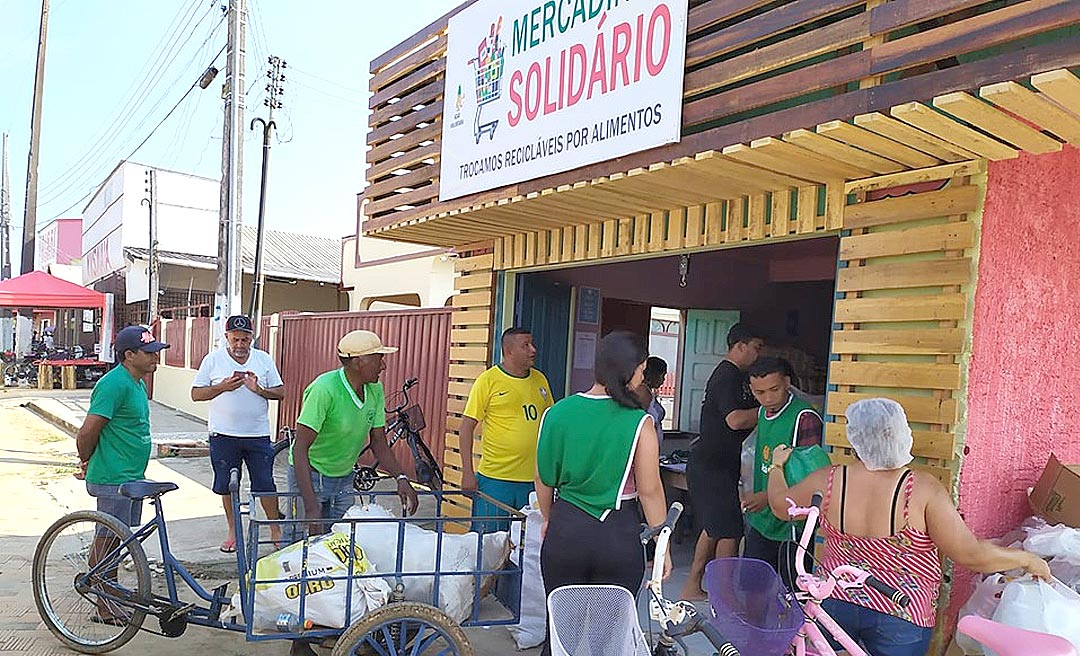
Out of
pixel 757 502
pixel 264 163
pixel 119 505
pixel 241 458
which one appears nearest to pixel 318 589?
pixel 119 505

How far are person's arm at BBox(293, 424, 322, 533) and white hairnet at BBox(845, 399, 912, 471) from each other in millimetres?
2764

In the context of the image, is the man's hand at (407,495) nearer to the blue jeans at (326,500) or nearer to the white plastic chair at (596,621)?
the blue jeans at (326,500)

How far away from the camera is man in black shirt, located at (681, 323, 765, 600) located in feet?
17.1

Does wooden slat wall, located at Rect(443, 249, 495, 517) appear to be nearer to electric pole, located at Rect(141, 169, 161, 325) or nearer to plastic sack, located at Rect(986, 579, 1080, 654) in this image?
plastic sack, located at Rect(986, 579, 1080, 654)

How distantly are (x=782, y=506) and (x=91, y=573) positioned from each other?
134 inches

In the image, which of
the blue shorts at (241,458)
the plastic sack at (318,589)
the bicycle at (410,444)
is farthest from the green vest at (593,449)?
the bicycle at (410,444)

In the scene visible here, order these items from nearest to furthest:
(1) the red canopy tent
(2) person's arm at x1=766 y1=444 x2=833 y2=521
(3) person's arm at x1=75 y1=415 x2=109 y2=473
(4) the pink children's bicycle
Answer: (4) the pink children's bicycle → (2) person's arm at x1=766 y1=444 x2=833 y2=521 → (3) person's arm at x1=75 y1=415 x2=109 y2=473 → (1) the red canopy tent

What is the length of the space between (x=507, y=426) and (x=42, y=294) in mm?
18698

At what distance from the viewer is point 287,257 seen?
2680 centimetres

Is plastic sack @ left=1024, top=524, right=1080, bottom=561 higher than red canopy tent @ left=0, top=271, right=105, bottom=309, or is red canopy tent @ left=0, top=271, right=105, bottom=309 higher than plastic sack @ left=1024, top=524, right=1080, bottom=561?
red canopy tent @ left=0, top=271, right=105, bottom=309

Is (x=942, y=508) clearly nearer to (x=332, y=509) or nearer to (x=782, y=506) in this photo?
(x=782, y=506)

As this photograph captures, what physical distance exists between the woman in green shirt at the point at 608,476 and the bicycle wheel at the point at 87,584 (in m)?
2.24

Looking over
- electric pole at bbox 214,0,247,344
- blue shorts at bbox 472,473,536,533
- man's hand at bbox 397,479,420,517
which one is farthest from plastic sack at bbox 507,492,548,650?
electric pole at bbox 214,0,247,344

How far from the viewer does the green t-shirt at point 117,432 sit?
470 centimetres
